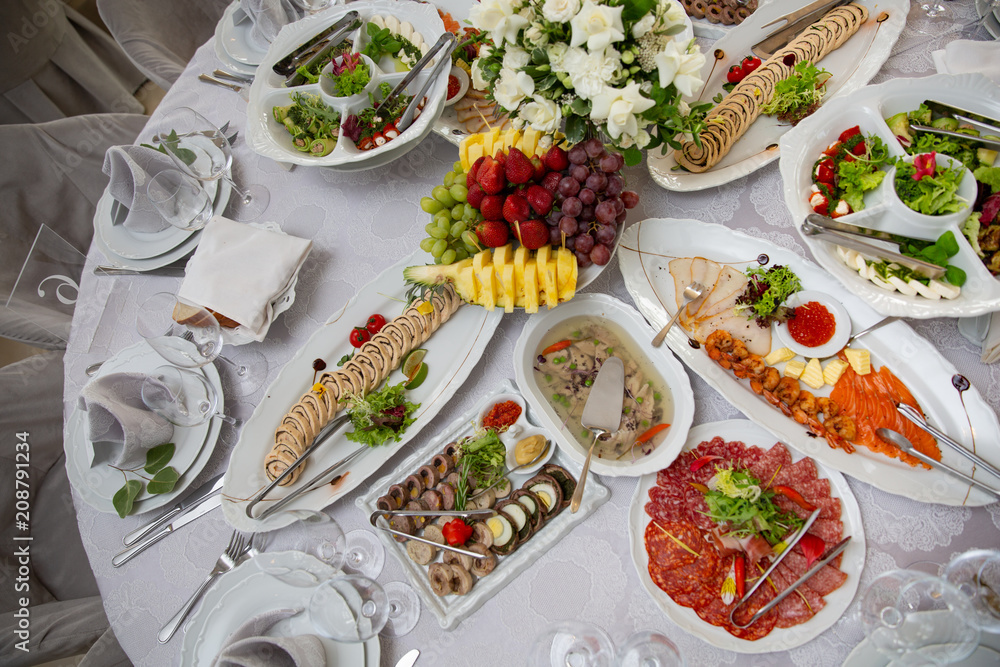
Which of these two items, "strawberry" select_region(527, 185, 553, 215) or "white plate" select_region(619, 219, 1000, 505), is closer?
"white plate" select_region(619, 219, 1000, 505)

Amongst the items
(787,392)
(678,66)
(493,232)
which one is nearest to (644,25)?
(678,66)

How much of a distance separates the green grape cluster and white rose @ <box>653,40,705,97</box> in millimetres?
640

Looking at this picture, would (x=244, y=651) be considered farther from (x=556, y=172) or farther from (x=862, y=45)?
(x=862, y=45)

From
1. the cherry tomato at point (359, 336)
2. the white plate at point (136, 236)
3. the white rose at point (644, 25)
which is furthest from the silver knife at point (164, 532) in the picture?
the white rose at point (644, 25)

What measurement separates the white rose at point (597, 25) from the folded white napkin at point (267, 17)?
1.48 m

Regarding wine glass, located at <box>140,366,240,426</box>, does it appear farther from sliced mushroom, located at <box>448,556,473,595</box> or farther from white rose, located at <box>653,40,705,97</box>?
white rose, located at <box>653,40,705,97</box>

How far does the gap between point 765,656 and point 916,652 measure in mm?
324

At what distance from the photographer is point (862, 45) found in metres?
1.90

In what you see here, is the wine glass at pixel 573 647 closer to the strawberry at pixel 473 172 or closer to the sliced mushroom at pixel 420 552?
the sliced mushroom at pixel 420 552

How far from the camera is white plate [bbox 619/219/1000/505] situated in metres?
1.39

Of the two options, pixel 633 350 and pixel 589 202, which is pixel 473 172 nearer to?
pixel 589 202

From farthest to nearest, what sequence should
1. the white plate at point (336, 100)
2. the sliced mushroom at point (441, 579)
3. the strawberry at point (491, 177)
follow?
1. the white plate at point (336, 100)
2. the strawberry at point (491, 177)
3. the sliced mushroom at point (441, 579)

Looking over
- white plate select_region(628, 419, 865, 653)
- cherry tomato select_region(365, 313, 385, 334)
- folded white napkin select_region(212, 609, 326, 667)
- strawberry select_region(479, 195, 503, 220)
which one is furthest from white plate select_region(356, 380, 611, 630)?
strawberry select_region(479, 195, 503, 220)

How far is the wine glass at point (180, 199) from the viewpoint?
5.85 feet
